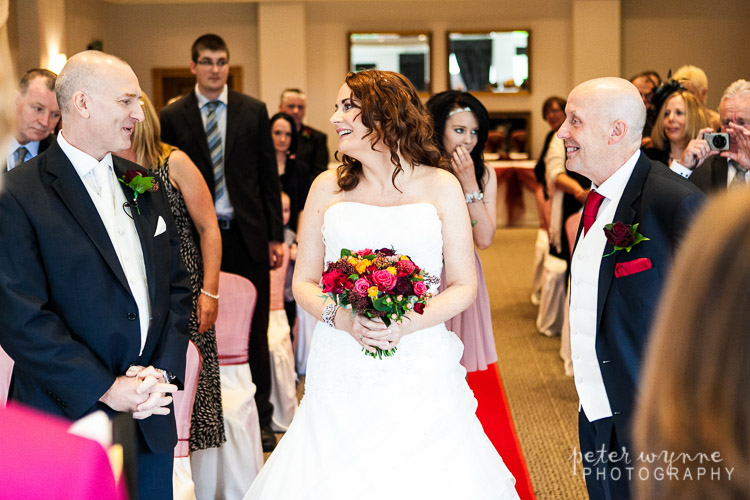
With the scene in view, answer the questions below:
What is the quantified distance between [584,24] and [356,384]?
13755 millimetres

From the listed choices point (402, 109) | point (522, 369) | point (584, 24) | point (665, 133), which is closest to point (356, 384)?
point (402, 109)

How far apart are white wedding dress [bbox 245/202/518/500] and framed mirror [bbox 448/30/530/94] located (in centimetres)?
1343

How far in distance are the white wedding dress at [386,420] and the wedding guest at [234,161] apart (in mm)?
1915

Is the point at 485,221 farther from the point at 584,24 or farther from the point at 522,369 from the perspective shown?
the point at 584,24

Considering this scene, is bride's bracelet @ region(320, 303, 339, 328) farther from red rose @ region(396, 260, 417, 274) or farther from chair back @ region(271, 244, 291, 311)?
chair back @ region(271, 244, 291, 311)

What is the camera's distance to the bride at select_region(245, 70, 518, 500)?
9.39 feet

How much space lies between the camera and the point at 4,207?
242 centimetres

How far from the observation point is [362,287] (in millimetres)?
2582

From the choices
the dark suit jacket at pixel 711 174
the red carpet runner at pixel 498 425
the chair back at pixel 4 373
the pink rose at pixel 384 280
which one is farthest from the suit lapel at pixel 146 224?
the dark suit jacket at pixel 711 174

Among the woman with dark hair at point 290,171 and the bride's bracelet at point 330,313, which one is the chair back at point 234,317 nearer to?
the bride's bracelet at point 330,313

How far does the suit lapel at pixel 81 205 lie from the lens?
8.18 feet

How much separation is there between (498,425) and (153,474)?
2.45 metres

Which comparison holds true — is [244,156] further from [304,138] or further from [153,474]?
[304,138]

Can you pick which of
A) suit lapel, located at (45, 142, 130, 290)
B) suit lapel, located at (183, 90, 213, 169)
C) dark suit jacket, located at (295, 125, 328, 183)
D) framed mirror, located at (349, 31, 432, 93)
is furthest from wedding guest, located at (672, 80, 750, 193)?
framed mirror, located at (349, 31, 432, 93)
